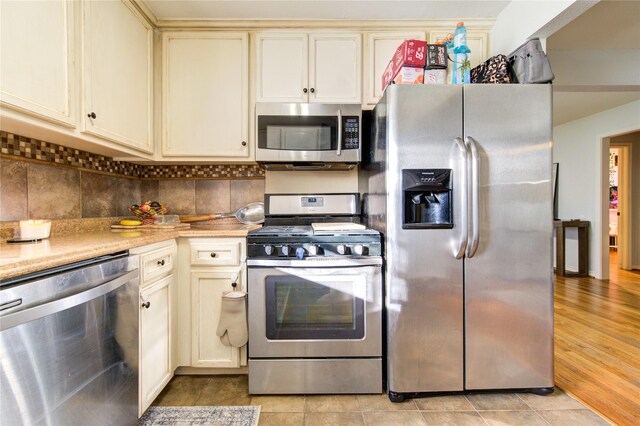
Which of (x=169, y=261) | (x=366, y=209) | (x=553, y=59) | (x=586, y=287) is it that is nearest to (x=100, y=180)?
(x=169, y=261)

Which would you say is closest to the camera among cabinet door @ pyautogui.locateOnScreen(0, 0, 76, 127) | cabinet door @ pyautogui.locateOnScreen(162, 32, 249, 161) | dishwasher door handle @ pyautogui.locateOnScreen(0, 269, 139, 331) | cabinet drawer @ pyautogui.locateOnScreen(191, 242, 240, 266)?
dishwasher door handle @ pyautogui.locateOnScreen(0, 269, 139, 331)

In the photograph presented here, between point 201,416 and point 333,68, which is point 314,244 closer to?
point 201,416

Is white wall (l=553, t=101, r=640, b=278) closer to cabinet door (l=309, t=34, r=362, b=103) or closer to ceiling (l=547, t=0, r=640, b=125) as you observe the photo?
ceiling (l=547, t=0, r=640, b=125)

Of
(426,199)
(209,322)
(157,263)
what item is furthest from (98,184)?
(426,199)

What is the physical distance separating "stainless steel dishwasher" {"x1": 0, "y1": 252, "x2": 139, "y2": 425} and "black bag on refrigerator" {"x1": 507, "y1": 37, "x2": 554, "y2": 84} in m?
2.16

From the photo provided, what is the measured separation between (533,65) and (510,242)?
3.07 ft

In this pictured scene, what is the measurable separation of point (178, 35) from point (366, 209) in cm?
174

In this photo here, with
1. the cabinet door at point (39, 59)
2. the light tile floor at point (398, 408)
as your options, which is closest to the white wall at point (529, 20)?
the light tile floor at point (398, 408)

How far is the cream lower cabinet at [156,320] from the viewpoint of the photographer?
1.45 metres

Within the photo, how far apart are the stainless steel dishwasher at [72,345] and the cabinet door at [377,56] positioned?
177 centimetres

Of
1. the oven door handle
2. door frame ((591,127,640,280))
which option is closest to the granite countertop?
the oven door handle

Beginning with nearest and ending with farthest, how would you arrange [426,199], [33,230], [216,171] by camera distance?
[33,230] < [426,199] < [216,171]

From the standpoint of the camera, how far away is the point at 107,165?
206 cm

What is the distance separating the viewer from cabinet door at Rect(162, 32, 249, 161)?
6.89ft
